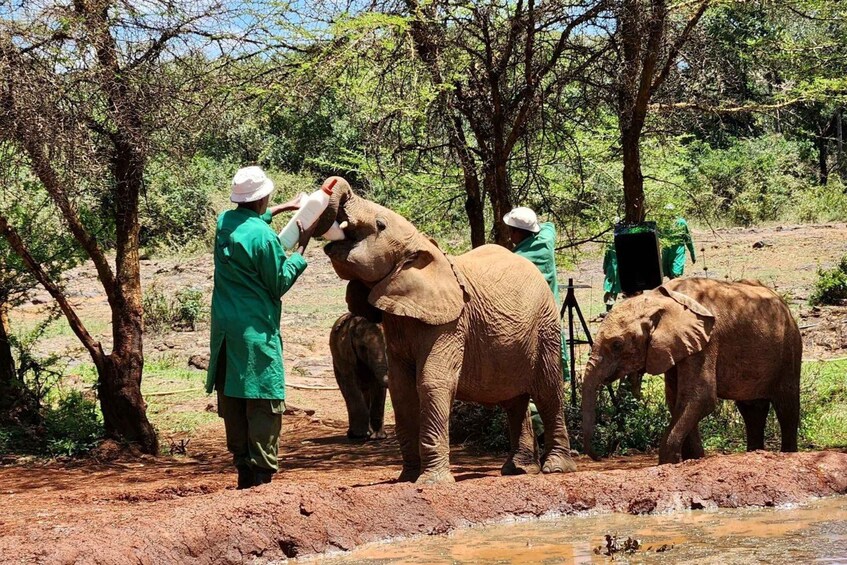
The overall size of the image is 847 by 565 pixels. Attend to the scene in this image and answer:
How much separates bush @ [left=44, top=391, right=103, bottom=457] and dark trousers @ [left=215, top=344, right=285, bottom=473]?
3.98 meters

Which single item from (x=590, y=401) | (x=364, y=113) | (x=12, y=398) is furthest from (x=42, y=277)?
(x=590, y=401)

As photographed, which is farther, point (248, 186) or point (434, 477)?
point (434, 477)

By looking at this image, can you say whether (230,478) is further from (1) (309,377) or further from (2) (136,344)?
(1) (309,377)

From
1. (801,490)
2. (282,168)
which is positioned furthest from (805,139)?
(801,490)

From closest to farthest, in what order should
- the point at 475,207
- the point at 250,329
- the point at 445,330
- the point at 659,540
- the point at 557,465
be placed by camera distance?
the point at 659,540, the point at 250,329, the point at 445,330, the point at 557,465, the point at 475,207

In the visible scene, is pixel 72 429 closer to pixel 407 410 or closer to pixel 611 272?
pixel 407 410

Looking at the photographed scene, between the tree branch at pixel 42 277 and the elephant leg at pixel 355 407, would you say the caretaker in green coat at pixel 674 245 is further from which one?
the tree branch at pixel 42 277

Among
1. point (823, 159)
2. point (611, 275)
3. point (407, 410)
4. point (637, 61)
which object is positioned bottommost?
point (407, 410)

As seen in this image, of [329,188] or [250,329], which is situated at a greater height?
[329,188]

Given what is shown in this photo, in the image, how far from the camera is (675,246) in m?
13.9

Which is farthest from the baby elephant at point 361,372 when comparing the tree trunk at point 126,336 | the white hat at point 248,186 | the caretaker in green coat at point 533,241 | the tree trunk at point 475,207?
the white hat at point 248,186

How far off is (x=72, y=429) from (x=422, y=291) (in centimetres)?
454

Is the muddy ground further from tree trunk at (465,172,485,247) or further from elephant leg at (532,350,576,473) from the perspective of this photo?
tree trunk at (465,172,485,247)

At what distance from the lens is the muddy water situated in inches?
265
